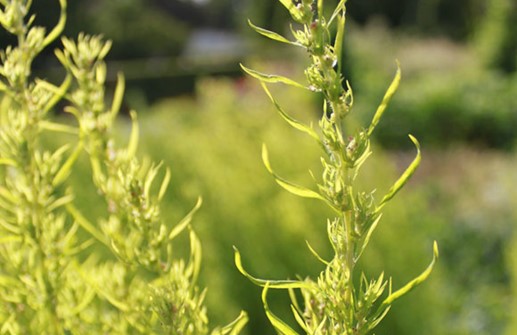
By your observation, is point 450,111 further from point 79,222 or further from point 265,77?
point 265,77

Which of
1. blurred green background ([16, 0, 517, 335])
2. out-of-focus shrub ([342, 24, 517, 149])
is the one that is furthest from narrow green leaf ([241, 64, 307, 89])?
out-of-focus shrub ([342, 24, 517, 149])

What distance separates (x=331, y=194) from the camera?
11.9 inches

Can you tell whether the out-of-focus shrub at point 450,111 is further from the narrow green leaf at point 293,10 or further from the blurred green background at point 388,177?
the narrow green leaf at point 293,10

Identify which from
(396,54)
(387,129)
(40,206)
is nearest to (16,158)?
(40,206)

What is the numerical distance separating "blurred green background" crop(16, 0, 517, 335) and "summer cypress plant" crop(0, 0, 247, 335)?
23 cm

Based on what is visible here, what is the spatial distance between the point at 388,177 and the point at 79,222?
220 cm

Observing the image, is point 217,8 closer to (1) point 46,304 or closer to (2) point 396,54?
(2) point 396,54

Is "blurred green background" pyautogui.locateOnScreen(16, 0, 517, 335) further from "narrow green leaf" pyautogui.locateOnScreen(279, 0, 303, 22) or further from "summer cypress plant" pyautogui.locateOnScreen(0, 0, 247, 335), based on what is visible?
"narrow green leaf" pyautogui.locateOnScreen(279, 0, 303, 22)

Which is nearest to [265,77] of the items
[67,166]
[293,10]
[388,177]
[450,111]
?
[293,10]

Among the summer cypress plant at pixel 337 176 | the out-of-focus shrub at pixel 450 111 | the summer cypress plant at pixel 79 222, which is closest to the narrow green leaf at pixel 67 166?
the summer cypress plant at pixel 79 222

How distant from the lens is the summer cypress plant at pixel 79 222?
1.26ft

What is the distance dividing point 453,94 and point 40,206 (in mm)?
9181

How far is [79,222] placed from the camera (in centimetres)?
45

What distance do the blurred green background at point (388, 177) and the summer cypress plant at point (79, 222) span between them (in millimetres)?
229
